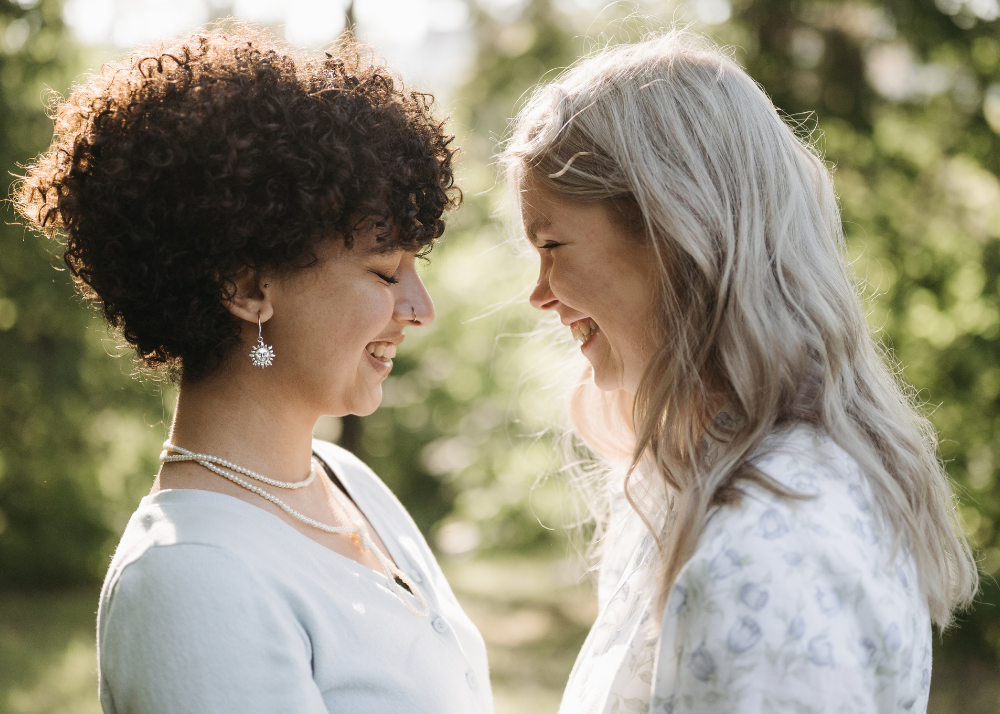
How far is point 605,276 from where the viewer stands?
1905mm

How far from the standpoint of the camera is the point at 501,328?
6949 mm

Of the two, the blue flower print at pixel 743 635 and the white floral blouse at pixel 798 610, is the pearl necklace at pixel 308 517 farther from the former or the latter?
the blue flower print at pixel 743 635

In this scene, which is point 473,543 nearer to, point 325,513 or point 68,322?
point 68,322

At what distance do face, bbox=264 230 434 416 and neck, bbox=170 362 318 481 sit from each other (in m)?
0.06

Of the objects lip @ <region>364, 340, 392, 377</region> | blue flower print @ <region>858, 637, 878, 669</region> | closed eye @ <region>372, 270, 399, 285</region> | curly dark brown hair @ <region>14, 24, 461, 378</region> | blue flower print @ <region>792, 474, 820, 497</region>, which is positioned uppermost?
curly dark brown hair @ <region>14, 24, 461, 378</region>

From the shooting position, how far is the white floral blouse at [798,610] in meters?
1.38

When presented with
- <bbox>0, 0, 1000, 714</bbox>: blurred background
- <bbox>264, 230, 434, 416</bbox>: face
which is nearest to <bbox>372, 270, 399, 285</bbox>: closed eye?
<bbox>264, 230, 434, 416</bbox>: face

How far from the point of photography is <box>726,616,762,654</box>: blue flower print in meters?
1.38

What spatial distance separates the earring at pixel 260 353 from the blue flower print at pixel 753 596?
1.11 metres

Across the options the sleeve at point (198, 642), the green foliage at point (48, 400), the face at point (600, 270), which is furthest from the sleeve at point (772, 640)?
the green foliage at point (48, 400)

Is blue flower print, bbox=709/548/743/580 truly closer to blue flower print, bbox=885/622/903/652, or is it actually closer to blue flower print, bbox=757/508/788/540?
blue flower print, bbox=757/508/788/540

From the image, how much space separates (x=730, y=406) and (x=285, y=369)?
3.29 feet

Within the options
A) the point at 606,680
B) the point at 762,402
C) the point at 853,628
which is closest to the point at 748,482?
the point at 762,402

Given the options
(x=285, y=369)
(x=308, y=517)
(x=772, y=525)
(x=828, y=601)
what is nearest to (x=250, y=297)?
(x=285, y=369)
